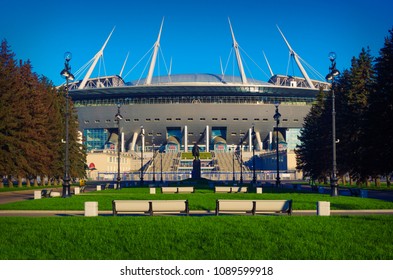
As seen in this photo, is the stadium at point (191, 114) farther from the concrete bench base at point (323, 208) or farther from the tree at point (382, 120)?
the concrete bench base at point (323, 208)

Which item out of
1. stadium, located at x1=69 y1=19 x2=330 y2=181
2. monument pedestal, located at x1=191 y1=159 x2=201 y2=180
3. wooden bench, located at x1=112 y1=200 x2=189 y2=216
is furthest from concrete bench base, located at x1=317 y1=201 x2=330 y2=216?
stadium, located at x1=69 y1=19 x2=330 y2=181

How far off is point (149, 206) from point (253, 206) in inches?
146

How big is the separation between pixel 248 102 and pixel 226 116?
274 inches

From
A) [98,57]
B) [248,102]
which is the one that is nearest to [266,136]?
[248,102]

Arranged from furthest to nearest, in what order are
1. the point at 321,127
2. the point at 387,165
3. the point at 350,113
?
the point at 321,127
the point at 350,113
the point at 387,165

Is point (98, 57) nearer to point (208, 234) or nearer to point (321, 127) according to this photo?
point (321, 127)

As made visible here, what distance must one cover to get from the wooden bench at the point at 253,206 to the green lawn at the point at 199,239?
189cm

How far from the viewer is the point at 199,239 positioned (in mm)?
11219

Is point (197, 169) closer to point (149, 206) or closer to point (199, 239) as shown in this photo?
point (149, 206)

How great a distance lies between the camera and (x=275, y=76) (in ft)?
484

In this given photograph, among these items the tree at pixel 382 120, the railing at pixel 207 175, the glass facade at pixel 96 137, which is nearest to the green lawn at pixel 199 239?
the tree at pixel 382 120

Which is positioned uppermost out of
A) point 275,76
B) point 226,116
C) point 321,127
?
point 275,76

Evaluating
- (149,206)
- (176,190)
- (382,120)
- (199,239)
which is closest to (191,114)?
(382,120)

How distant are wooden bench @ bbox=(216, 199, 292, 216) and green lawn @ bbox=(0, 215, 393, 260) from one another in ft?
6.19
